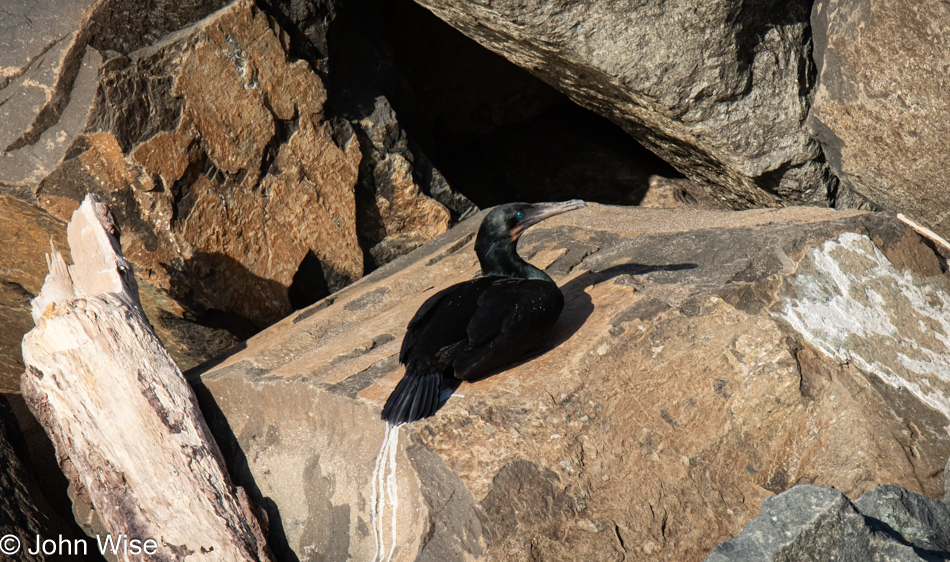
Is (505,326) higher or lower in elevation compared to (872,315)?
higher

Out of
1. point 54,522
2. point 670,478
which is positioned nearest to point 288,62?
point 54,522

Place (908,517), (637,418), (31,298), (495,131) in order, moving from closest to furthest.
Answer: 1. (908,517)
2. (637,418)
3. (31,298)
4. (495,131)

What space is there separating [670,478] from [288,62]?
3.08 metres

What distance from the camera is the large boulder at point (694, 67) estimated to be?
423cm

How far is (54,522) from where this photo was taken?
3.19 m

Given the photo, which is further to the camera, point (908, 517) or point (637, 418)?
point (637, 418)

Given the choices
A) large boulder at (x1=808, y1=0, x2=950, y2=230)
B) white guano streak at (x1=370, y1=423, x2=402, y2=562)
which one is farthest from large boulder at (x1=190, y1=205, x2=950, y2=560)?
large boulder at (x1=808, y1=0, x2=950, y2=230)

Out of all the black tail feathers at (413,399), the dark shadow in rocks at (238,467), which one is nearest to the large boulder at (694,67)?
the black tail feathers at (413,399)

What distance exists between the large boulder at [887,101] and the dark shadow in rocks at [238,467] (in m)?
3.45

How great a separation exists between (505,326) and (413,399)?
45 cm

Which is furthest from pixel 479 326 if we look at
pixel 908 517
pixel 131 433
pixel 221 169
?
pixel 221 169

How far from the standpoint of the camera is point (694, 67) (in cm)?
437

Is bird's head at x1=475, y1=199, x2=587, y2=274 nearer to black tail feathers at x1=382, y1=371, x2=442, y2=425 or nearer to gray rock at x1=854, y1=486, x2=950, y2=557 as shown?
black tail feathers at x1=382, y1=371, x2=442, y2=425

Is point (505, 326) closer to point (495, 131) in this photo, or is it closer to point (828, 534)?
point (828, 534)
